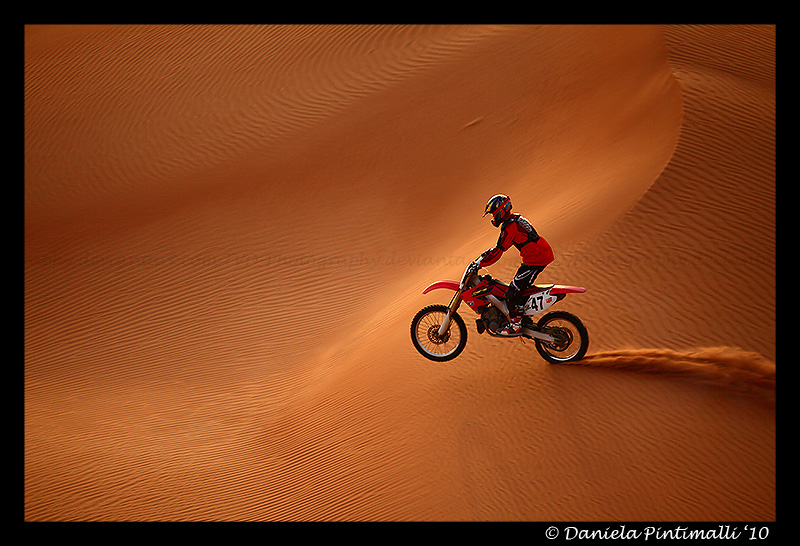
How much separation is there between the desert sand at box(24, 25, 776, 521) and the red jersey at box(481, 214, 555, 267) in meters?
1.71

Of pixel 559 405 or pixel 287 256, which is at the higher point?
pixel 287 256

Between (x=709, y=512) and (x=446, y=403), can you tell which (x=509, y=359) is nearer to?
(x=446, y=403)

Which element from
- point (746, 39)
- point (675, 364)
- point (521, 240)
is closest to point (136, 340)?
point (521, 240)

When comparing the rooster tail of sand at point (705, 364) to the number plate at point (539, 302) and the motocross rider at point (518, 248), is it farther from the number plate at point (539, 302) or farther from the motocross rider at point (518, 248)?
the motocross rider at point (518, 248)

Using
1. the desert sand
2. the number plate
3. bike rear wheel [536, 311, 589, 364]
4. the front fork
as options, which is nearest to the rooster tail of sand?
the desert sand

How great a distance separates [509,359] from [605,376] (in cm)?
133

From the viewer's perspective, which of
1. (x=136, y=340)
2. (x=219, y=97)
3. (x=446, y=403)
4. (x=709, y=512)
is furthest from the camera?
(x=219, y=97)

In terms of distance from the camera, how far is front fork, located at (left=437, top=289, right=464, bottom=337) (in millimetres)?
6745

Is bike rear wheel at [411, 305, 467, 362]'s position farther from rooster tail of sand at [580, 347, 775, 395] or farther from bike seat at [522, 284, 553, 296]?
rooster tail of sand at [580, 347, 775, 395]

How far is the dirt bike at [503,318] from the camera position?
6602 millimetres

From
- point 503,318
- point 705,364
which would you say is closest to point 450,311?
point 503,318

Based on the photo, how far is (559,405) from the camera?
22.3 ft

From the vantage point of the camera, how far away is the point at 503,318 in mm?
6797

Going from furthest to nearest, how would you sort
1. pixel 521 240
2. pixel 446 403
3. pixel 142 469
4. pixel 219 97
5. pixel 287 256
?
pixel 219 97
pixel 287 256
pixel 142 469
pixel 446 403
pixel 521 240
